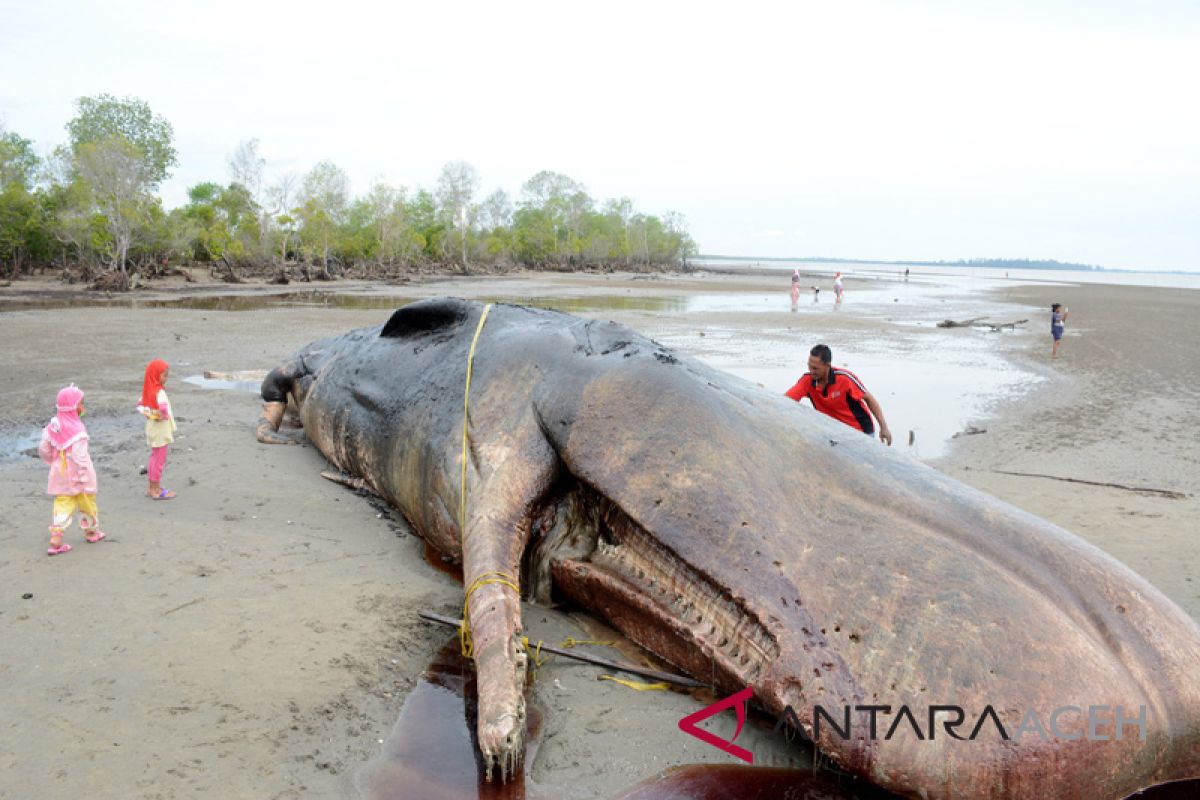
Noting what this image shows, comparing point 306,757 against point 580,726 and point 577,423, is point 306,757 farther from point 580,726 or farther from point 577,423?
point 577,423

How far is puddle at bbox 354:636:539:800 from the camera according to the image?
3.34 meters

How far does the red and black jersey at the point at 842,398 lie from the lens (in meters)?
7.29

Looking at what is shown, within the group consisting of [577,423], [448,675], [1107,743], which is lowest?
[448,675]

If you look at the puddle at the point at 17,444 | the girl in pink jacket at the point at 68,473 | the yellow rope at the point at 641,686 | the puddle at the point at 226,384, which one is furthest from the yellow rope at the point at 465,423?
the puddle at the point at 226,384

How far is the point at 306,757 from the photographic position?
3.50 meters

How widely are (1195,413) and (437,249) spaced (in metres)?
72.1

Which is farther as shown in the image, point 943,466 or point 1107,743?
point 943,466

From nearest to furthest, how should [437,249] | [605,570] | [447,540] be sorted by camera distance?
[605,570] < [447,540] < [437,249]

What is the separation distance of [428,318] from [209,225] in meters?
53.3

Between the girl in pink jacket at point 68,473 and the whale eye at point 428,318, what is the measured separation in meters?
2.54

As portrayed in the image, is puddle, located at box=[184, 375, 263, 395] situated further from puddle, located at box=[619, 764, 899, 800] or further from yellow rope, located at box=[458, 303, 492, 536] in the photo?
puddle, located at box=[619, 764, 899, 800]

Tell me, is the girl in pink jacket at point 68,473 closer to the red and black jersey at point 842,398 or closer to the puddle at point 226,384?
the red and black jersey at point 842,398

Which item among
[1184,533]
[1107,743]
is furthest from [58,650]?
[1184,533]

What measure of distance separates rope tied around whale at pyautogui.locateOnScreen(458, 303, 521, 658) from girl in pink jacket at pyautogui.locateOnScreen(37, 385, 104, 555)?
2.53 m
